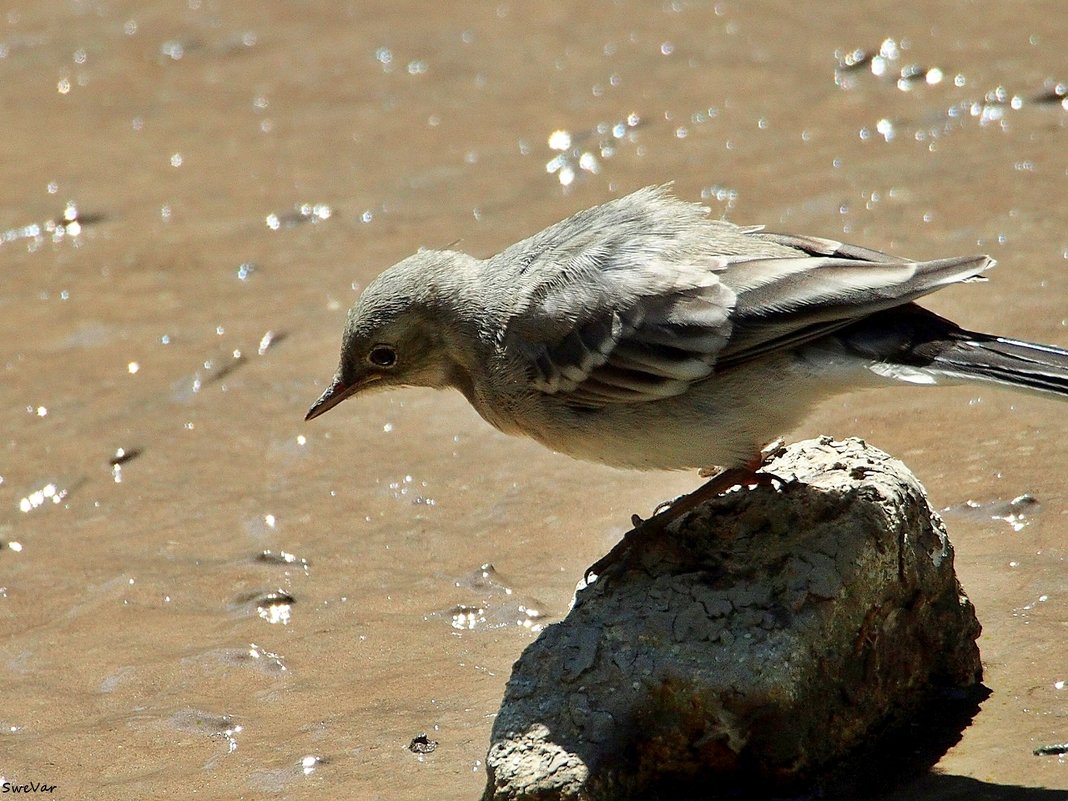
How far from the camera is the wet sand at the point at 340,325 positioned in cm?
552

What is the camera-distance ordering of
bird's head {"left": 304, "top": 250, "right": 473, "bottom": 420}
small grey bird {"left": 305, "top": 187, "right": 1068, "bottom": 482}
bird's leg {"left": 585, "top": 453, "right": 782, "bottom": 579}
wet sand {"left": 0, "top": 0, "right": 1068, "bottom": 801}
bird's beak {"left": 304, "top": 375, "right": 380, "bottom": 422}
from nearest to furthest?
small grey bird {"left": 305, "top": 187, "right": 1068, "bottom": 482} → bird's leg {"left": 585, "top": 453, "right": 782, "bottom": 579} → wet sand {"left": 0, "top": 0, "right": 1068, "bottom": 801} → bird's head {"left": 304, "top": 250, "right": 473, "bottom": 420} → bird's beak {"left": 304, "top": 375, "right": 380, "bottom": 422}

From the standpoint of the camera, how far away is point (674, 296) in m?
5.30

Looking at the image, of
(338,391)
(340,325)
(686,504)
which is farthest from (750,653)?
(340,325)

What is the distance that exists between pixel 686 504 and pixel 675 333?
0.66 meters

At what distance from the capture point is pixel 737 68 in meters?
11.3

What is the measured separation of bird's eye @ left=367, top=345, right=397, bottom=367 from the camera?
19.6 feet

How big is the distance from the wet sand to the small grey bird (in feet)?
3.56

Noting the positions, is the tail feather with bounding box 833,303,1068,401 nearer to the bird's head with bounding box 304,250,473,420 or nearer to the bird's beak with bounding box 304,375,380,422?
the bird's head with bounding box 304,250,473,420

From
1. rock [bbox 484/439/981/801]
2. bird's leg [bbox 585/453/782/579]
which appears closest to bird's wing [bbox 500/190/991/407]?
bird's leg [bbox 585/453/782/579]

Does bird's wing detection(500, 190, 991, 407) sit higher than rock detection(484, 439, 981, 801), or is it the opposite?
bird's wing detection(500, 190, 991, 407)

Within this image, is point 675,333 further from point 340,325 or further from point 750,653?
point 340,325

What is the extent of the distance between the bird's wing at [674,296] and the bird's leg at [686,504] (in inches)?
15.4

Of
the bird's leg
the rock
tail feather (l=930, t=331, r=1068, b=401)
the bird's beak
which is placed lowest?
the rock

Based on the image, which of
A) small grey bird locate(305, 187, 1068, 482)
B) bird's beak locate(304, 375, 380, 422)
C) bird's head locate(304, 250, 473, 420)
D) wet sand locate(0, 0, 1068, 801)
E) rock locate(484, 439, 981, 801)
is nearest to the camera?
rock locate(484, 439, 981, 801)
